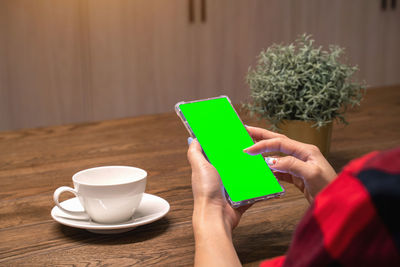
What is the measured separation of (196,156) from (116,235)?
182 millimetres

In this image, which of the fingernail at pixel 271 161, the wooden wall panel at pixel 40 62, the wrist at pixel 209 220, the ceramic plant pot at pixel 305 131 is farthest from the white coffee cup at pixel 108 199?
the wooden wall panel at pixel 40 62

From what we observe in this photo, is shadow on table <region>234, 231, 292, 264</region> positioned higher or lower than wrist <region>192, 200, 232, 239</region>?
lower

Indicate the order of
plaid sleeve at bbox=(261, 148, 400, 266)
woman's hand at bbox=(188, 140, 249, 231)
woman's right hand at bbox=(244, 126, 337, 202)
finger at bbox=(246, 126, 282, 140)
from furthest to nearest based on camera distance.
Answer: finger at bbox=(246, 126, 282, 140), woman's right hand at bbox=(244, 126, 337, 202), woman's hand at bbox=(188, 140, 249, 231), plaid sleeve at bbox=(261, 148, 400, 266)

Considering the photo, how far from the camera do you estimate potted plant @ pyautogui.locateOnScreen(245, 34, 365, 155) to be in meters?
1.13

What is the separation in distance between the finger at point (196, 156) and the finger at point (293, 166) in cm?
14

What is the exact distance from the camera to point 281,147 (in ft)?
2.97

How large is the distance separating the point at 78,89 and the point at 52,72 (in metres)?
0.17

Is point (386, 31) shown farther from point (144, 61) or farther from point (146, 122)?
point (146, 122)

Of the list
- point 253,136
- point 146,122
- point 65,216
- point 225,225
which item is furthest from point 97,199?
point 146,122

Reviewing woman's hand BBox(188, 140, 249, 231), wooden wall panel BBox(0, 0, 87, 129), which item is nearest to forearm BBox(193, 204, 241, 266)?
woman's hand BBox(188, 140, 249, 231)

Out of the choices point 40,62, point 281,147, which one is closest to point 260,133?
point 281,147

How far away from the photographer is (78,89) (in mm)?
2906

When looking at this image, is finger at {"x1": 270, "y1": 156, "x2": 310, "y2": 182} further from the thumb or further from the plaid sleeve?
the plaid sleeve

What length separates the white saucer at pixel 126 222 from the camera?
82 cm
